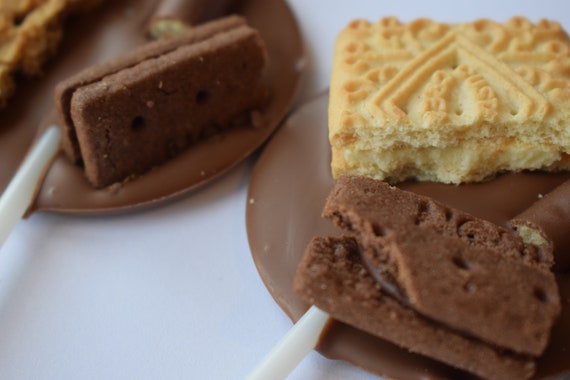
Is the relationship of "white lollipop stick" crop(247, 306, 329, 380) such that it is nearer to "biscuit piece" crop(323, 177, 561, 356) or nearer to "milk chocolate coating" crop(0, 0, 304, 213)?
"biscuit piece" crop(323, 177, 561, 356)

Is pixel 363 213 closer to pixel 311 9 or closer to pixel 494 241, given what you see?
pixel 494 241

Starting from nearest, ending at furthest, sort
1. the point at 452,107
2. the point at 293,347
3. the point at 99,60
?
the point at 293,347, the point at 452,107, the point at 99,60

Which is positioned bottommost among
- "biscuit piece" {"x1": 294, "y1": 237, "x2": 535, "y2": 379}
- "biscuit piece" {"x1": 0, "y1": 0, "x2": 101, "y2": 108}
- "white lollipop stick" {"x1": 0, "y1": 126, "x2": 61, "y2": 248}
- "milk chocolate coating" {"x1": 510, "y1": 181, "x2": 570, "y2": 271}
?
"milk chocolate coating" {"x1": 510, "y1": 181, "x2": 570, "y2": 271}

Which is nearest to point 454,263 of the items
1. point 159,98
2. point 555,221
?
point 555,221

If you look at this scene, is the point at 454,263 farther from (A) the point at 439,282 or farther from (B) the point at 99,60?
(B) the point at 99,60

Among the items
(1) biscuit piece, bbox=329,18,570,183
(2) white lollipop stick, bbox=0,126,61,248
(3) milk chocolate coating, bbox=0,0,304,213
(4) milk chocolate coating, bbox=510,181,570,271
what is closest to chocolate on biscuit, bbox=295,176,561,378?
(4) milk chocolate coating, bbox=510,181,570,271

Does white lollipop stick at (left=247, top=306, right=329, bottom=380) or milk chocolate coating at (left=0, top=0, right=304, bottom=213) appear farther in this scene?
milk chocolate coating at (left=0, top=0, right=304, bottom=213)

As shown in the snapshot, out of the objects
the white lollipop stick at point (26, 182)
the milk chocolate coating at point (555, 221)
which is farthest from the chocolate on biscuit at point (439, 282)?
the white lollipop stick at point (26, 182)
